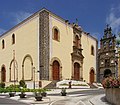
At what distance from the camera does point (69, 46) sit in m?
50.6

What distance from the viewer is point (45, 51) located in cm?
4400

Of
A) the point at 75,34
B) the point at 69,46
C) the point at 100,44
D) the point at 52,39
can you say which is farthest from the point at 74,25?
the point at 100,44

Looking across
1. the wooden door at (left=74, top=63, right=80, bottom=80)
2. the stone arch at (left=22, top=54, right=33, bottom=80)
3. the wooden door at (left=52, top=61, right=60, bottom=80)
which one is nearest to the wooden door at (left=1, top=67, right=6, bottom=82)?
the stone arch at (left=22, top=54, right=33, bottom=80)

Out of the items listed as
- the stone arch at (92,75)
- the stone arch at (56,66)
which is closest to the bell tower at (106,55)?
the stone arch at (92,75)

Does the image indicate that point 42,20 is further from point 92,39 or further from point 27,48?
point 92,39

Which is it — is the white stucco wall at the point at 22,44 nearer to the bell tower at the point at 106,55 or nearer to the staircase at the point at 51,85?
the staircase at the point at 51,85

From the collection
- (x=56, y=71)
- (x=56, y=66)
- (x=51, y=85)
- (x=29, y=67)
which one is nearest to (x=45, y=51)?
(x=56, y=66)

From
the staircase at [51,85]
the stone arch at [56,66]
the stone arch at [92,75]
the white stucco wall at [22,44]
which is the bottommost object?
the staircase at [51,85]

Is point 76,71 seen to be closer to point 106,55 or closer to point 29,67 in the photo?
point 29,67

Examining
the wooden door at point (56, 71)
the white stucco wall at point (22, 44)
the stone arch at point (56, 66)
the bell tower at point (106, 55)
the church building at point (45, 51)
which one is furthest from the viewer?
the bell tower at point (106, 55)

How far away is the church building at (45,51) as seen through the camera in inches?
1740

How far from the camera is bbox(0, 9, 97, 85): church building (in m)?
→ 44.2

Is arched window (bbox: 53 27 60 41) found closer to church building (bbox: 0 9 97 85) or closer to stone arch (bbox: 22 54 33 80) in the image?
church building (bbox: 0 9 97 85)

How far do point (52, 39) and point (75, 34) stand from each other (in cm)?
845
